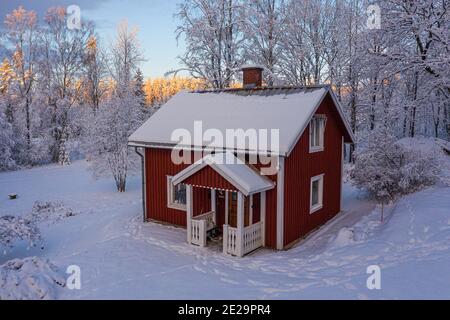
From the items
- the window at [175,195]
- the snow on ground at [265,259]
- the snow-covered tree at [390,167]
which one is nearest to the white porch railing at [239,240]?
the snow on ground at [265,259]

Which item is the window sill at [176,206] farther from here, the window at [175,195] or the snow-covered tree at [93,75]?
the snow-covered tree at [93,75]

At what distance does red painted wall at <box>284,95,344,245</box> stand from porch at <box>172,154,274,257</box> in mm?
892

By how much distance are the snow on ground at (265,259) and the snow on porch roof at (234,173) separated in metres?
1.98

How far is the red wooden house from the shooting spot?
34.6ft

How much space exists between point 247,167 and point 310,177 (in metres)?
2.84

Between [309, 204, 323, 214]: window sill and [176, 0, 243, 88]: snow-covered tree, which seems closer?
[309, 204, 323, 214]: window sill

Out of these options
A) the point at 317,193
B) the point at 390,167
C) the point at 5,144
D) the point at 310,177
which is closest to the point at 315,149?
the point at 310,177

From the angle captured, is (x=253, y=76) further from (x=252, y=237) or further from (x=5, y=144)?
(x=5, y=144)

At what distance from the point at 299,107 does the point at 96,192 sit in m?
14.1

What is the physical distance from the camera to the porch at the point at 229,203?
33.4ft

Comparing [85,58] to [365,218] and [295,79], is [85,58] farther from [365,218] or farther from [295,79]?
[365,218]

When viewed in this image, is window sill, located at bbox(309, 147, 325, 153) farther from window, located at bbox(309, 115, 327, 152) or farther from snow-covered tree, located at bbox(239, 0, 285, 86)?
snow-covered tree, located at bbox(239, 0, 285, 86)

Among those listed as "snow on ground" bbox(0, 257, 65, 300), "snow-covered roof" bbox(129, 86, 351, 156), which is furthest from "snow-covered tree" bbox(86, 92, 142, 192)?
"snow on ground" bbox(0, 257, 65, 300)
